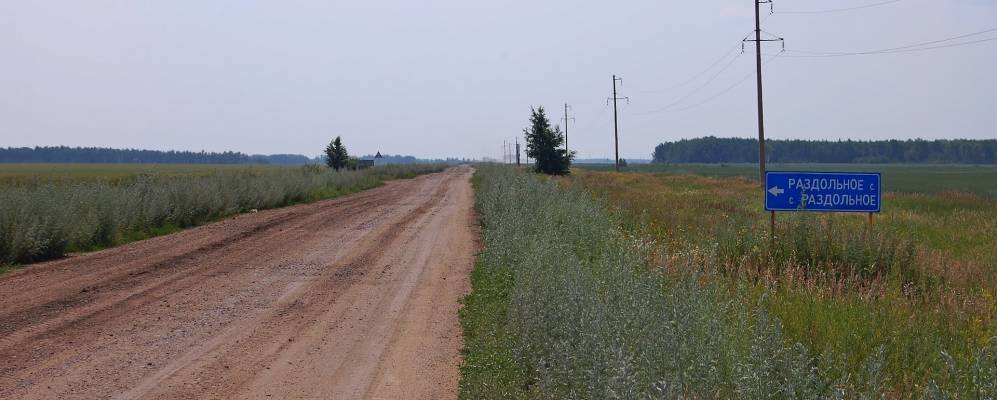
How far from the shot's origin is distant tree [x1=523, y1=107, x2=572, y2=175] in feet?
194

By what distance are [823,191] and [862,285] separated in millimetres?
2008

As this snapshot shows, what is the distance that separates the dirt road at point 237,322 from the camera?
6.70m

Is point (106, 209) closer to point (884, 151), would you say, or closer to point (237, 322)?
point (237, 322)

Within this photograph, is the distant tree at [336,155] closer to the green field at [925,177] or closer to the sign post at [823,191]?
the green field at [925,177]

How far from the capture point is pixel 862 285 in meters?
9.41

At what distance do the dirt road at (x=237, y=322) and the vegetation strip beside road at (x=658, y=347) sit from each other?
28.7 inches

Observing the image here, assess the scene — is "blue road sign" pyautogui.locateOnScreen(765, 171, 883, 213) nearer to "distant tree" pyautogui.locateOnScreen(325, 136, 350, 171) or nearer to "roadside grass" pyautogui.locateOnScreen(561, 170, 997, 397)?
"roadside grass" pyautogui.locateOnScreen(561, 170, 997, 397)

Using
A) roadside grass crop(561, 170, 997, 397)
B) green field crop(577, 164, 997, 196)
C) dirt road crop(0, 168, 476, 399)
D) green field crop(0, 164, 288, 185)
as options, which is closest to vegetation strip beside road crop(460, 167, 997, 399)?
roadside grass crop(561, 170, 997, 397)

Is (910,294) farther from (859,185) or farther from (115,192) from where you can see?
(115,192)

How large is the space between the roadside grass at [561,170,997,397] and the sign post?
0.33 metres

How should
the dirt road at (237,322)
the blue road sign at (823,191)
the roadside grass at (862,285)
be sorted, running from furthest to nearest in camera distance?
the blue road sign at (823,191), the dirt road at (237,322), the roadside grass at (862,285)

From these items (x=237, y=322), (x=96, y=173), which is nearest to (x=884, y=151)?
(x=96, y=173)

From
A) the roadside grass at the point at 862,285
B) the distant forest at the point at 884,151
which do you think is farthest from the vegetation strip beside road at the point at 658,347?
the distant forest at the point at 884,151

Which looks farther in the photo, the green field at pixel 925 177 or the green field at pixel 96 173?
the green field at pixel 925 177
